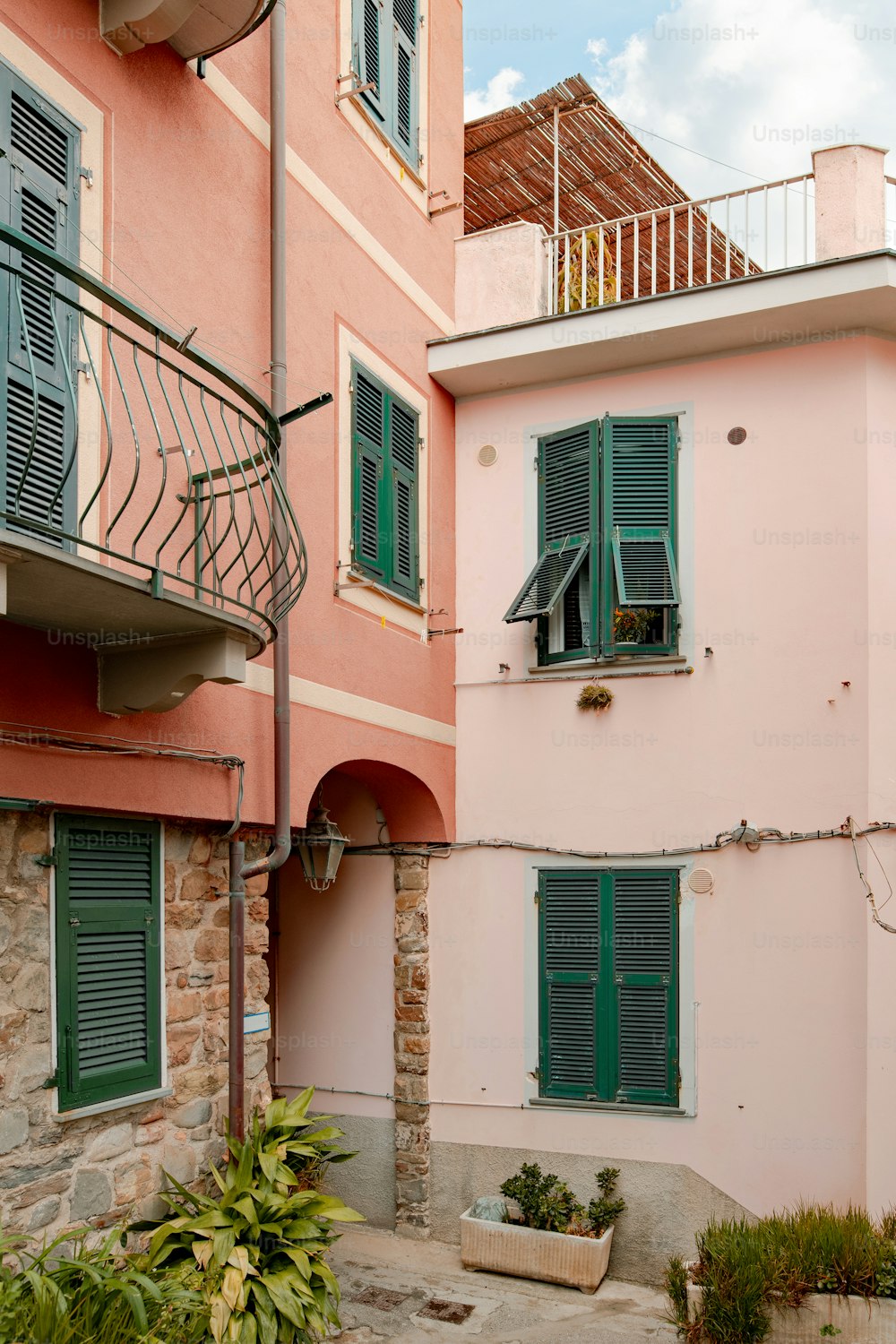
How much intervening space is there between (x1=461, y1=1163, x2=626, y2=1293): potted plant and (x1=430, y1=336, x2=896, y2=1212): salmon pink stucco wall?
0.31m

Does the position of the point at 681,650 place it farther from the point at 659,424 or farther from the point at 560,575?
the point at 659,424

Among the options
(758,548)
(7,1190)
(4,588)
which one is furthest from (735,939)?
(4,588)

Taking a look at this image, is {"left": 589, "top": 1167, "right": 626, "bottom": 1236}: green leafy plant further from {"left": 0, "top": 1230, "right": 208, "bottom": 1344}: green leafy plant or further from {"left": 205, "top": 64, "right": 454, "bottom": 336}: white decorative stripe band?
{"left": 205, "top": 64, "right": 454, "bottom": 336}: white decorative stripe band

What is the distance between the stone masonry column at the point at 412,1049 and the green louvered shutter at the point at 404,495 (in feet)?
6.92

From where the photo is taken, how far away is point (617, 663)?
340 inches

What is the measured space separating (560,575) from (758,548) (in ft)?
4.59

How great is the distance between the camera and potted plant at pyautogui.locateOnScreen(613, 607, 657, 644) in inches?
337

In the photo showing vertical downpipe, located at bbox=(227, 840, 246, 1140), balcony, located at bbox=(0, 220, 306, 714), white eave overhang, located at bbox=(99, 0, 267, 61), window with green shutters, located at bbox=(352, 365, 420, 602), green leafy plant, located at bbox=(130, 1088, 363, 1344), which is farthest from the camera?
window with green shutters, located at bbox=(352, 365, 420, 602)

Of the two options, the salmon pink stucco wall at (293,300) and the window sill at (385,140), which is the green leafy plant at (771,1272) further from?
the window sill at (385,140)

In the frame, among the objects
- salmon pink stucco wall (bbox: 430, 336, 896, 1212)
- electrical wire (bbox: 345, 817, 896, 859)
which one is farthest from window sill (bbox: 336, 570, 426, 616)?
electrical wire (bbox: 345, 817, 896, 859)


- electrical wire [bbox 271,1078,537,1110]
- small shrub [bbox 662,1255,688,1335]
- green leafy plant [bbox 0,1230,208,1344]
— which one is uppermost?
green leafy plant [bbox 0,1230,208,1344]

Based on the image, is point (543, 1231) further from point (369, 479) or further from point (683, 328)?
point (683, 328)

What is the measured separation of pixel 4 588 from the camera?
4207mm

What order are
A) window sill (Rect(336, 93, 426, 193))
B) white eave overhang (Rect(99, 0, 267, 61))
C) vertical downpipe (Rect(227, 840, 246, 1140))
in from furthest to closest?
window sill (Rect(336, 93, 426, 193)) → vertical downpipe (Rect(227, 840, 246, 1140)) → white eave overhang (Rect(99, 0, 267, 61))
